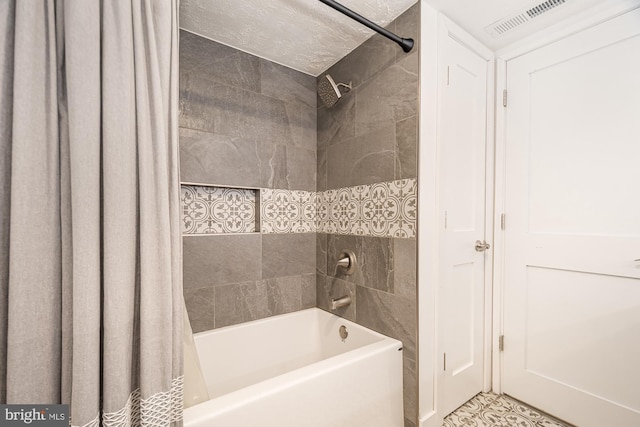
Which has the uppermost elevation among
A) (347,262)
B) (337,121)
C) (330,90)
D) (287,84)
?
(287,84)

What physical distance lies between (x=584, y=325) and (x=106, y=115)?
7.38 feet

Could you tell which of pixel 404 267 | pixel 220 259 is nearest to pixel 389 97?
pixel 404 267

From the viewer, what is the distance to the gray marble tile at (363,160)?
156 cm

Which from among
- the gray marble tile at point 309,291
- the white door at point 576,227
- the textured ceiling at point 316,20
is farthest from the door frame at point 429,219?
the gray marble tile at point 309,291

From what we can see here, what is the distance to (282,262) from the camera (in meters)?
1.94

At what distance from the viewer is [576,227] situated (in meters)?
1.45

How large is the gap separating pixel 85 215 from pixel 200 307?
3.43 feet

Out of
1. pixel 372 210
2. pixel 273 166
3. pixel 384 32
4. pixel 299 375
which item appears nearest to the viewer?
pixel 299 375

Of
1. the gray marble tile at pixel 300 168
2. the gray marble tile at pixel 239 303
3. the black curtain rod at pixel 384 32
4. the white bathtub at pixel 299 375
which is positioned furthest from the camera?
the gray marble tile at pixel 300 168

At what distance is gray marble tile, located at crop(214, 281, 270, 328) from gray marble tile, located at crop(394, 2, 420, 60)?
1632mm

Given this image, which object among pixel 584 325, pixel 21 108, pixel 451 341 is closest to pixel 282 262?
pixel 451 341

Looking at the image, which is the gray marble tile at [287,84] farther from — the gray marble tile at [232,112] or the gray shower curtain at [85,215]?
the gray shower curtain at [85,215]

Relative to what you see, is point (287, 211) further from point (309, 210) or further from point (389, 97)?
point (389, 97)

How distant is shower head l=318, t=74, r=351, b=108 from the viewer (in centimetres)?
172
